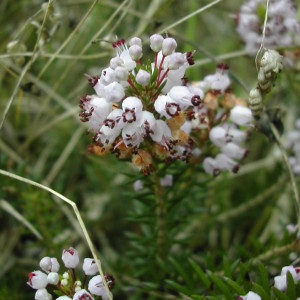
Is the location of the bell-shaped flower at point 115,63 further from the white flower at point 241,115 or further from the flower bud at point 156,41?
the white flower at point 241,115

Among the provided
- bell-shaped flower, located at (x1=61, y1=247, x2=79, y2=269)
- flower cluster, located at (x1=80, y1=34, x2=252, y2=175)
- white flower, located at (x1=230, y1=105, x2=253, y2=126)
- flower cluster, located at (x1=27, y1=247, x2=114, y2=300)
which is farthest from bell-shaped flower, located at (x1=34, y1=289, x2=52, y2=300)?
white flower, located at (x1=230, y1=105, x2=253, y2=126)

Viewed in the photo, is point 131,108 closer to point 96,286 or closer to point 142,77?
point 142,77

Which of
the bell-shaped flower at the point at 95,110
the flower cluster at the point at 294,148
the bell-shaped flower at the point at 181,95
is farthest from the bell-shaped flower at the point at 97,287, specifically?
the flower cluster at the point at 294,148

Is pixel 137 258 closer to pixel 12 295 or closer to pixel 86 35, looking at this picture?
pixel 12 295

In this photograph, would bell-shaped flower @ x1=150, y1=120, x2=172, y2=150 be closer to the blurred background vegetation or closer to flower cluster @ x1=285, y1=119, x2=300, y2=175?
the blurred background vegetation

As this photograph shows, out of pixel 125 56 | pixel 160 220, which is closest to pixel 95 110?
pixel 125 56
